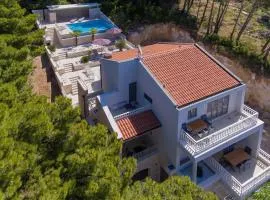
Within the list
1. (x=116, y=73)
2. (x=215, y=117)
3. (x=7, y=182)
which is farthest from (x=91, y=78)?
(x=7, y=182)

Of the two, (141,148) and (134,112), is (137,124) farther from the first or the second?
(141,148)

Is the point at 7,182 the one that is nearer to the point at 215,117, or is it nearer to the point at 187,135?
the point at 187,135

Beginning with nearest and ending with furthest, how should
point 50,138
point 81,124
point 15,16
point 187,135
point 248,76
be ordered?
1. point 50,138
2. point 81,124
3. point 187,135
4. point 15,16
5. point 248,76

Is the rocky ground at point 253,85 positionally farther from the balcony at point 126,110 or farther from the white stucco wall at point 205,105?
the balcony at point 126,110

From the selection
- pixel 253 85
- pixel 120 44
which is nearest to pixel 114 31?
pixel 120 44

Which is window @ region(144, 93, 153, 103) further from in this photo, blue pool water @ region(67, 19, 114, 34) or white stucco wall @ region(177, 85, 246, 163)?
blue pool water @ region(67, 19, 114, 34)
